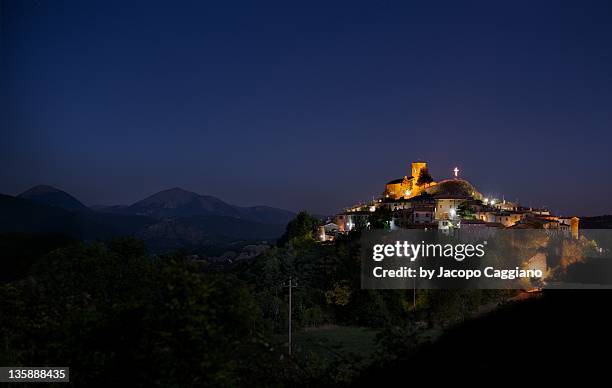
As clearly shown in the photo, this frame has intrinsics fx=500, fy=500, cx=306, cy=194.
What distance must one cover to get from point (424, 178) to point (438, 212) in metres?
15.2

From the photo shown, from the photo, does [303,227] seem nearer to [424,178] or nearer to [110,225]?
[424,178]

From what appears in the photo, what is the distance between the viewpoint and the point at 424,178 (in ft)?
222

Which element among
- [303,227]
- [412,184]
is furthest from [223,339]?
[412,184]

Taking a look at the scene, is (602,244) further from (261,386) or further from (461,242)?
(261,386)

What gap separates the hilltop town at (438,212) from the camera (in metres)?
47.0

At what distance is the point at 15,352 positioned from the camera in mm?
7109

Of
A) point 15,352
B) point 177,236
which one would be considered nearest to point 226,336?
point 15,352

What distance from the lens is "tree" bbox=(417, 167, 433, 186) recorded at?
66.6 m

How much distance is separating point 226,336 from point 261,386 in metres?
1.16

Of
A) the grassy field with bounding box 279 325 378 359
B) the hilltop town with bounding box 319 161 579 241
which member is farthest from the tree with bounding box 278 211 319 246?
the grassy field with bounding box 279 325 378 359

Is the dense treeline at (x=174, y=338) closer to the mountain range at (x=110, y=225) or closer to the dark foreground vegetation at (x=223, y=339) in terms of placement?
the dark foreground vegetation at (x=223, y=339)

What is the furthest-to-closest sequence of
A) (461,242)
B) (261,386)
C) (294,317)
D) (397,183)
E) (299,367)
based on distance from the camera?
1. (397,183)
2. (461,242)
3. (294,317)
4. (299,367)
5. (261,386)

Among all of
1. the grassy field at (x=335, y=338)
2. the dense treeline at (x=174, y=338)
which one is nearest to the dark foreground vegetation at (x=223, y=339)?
the dense treeline at (x=174, y=338)

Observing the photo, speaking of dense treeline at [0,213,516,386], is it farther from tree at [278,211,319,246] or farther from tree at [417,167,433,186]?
tree at [417,167,433,186]
